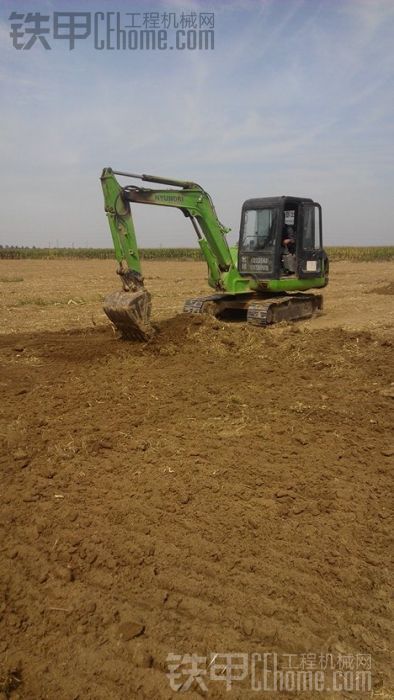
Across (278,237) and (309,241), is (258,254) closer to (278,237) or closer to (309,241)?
(278,237)

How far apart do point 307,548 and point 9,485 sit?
8.01 feet

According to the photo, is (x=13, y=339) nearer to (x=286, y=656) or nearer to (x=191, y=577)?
(x=191, y=577)

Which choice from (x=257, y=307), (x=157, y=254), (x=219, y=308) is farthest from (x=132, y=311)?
(x=157, y=254)

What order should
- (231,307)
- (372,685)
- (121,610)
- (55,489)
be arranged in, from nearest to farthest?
(372,685)
(121,610)
(55,489)
(231,307)

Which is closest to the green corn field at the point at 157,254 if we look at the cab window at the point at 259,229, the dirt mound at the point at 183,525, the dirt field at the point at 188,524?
the cab window at the point at 259,229

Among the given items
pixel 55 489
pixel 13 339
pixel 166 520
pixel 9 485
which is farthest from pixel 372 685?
pixel 13 339

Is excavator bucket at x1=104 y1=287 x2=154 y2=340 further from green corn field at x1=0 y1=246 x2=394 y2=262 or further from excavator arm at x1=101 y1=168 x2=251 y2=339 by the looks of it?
green corn field at x1=0 y1=246 x2=394 y2=262

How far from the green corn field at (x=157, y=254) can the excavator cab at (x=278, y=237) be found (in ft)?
131

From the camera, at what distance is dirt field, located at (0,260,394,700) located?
302 centimetres

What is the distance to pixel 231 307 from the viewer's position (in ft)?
41.2

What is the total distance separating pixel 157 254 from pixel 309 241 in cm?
4338

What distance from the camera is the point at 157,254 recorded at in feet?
180

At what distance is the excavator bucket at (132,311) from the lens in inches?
347

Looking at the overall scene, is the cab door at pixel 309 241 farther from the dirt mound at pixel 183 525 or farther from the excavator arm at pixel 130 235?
the dirt mound at pixel 183 525
